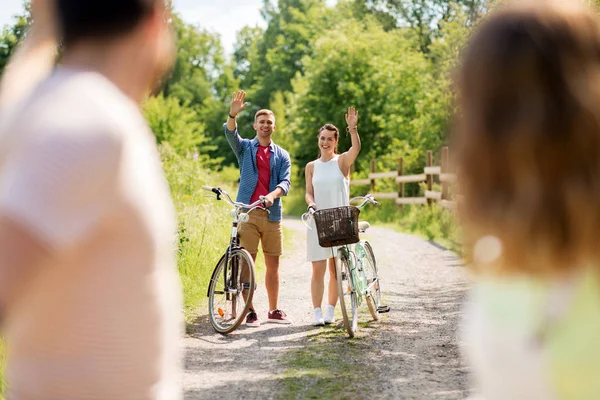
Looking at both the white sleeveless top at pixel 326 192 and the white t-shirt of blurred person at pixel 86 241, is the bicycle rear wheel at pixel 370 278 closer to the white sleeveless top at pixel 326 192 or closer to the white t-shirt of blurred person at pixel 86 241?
the white sleeveless top at pixel 326 192

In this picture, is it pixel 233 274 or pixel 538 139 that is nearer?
pixel 538 139

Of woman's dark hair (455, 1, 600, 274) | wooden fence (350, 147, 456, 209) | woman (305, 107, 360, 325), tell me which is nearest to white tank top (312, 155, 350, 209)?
woman (305, 107, 360, 325)

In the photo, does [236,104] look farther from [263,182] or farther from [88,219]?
[88,219]

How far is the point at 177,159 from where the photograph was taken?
19.8 metres

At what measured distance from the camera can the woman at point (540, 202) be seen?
1263 millimetres

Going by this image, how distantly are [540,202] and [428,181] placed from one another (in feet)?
68.7

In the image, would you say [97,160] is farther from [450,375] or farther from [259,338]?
[259,338]

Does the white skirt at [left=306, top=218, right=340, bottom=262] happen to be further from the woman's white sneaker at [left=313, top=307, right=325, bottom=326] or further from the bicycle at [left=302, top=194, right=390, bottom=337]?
the woman's white sneaker at [left=313, top=307, right=325, bottom=326]

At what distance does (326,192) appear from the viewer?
7.84m

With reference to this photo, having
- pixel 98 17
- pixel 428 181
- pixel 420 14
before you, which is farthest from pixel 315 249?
pixel 420 14

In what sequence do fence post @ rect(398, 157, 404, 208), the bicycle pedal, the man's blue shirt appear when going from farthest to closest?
1. fence post @ rect(398, 157, 404, 208)
2. the bicycle pedal
3. the man's blue shirt

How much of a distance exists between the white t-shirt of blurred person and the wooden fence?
41.2 feet

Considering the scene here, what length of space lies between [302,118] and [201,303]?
85.3 ft

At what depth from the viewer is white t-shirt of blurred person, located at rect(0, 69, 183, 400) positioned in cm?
129
